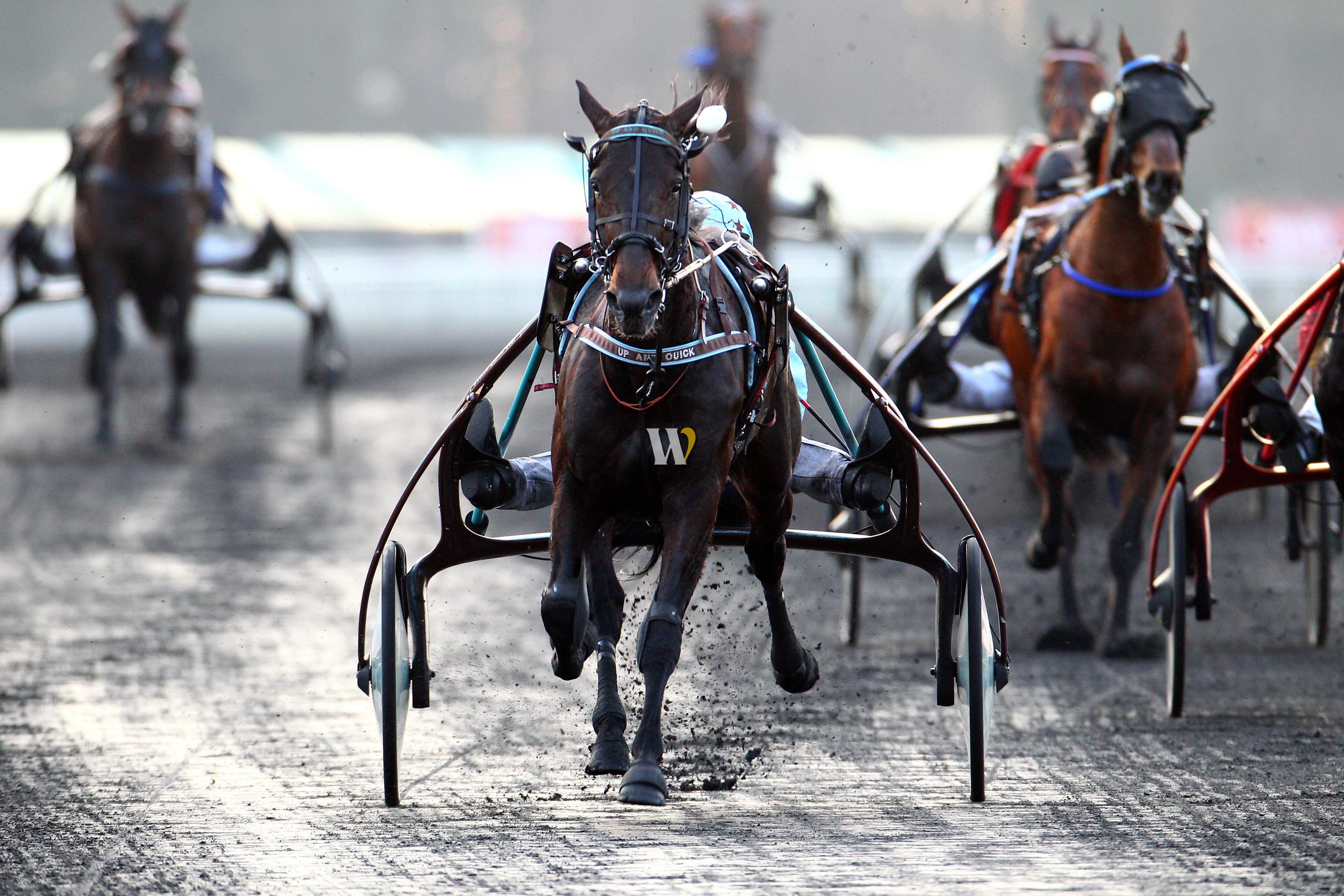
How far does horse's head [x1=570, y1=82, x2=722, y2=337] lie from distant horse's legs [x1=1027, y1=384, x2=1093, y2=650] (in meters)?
2.92

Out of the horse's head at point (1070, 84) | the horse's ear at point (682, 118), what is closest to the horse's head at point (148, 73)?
the horse's head at point (1070, 84)

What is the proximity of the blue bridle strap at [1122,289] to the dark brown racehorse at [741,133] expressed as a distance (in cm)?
520

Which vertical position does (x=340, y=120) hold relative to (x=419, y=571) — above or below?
above

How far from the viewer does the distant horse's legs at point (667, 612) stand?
4.64 m

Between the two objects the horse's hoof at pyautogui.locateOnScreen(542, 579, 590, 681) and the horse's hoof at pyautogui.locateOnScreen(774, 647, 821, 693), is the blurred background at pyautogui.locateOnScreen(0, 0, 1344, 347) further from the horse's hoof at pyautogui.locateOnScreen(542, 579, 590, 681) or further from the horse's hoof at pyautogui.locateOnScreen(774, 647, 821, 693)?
the horse's hoof at pyautogui.locateOnScreen(542, 579, 590, 681)

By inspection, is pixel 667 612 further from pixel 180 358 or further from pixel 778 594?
pixel 180 358

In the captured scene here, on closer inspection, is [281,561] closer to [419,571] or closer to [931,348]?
[931,348]

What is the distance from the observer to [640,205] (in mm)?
4352

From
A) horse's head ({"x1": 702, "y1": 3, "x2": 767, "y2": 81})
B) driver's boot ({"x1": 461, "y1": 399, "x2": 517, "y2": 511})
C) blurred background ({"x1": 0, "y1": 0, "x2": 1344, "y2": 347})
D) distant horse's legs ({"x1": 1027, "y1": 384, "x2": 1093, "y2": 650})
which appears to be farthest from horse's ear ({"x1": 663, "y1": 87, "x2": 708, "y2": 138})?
blurred background ({"x1": 0, "y1": 0, "x2": 1344, "y2": 347})

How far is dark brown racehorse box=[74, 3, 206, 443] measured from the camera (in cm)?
1202

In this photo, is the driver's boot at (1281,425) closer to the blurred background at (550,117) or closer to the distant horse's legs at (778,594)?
the distant horse's legs at (778,594)

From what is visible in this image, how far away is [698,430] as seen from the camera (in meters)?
4.64

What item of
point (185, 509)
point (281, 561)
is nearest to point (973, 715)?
point (281, 561)

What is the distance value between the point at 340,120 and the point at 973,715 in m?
31.3
